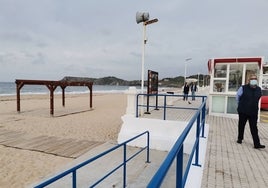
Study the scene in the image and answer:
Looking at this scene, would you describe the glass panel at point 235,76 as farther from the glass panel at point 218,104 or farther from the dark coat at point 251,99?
the dark coat at point 251,99

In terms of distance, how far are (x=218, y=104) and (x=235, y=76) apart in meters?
1.42

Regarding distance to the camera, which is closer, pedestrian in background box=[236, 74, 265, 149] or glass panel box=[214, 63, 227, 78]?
pedestrian in background box=[236, 74, 265, 149]

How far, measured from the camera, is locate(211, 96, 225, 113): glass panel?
9.80 m

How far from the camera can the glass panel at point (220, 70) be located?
9.61 metres

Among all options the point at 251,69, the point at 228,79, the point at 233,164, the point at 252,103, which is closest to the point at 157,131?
the point at 252,103

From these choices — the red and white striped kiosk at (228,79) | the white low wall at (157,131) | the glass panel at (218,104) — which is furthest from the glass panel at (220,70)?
the white low wall at (157,131)

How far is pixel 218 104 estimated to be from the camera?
9.89 meters

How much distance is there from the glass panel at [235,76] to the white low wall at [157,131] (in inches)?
155

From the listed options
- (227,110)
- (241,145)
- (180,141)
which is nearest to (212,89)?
(227,110)

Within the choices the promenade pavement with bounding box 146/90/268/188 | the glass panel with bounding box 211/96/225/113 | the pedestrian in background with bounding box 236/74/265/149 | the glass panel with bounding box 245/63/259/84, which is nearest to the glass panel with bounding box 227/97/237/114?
the glass panel with bounding box 211/96/225/113

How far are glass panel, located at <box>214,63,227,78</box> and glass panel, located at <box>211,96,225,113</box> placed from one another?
0.99m

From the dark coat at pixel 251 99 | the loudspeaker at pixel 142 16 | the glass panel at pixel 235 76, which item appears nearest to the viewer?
the dark coat at pixel 251 99

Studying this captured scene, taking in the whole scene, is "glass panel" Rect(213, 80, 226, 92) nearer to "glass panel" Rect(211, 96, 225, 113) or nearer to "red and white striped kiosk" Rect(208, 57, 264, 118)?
"red and white striped kiosk" Rect(208, 57, 264, 118)

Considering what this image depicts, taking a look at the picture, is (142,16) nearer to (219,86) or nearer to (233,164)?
(219,86)
